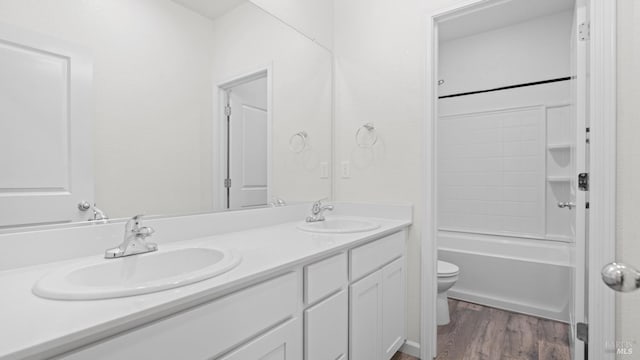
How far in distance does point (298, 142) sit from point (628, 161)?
161cm

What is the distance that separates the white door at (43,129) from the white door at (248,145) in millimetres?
610

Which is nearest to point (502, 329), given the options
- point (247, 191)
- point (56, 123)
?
point (247, 191)

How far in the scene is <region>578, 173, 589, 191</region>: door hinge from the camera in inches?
55.6

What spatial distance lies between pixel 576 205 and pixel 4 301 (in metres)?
2.07

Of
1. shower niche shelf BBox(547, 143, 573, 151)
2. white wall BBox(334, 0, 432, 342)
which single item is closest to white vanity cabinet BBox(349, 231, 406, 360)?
white wall BBox(334, 0, 432, 342)

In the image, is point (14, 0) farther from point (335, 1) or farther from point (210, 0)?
point (335, 1)

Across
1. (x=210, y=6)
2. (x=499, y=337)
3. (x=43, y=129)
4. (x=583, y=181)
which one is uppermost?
(x=210, y=6)

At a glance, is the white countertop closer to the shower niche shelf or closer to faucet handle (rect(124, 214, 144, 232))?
faucet handle (rect(124, 214, 144, 232))

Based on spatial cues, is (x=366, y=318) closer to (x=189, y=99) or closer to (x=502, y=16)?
(x=189, y=99)

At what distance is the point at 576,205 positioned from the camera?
1.50m

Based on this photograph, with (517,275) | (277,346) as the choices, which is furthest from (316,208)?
(517,275)

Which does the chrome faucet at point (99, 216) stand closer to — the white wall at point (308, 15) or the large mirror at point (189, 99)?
the large mirror at point (189, 99)

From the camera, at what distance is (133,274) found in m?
0.97

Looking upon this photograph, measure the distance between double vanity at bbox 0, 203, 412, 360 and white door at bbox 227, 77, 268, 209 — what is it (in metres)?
0.11
